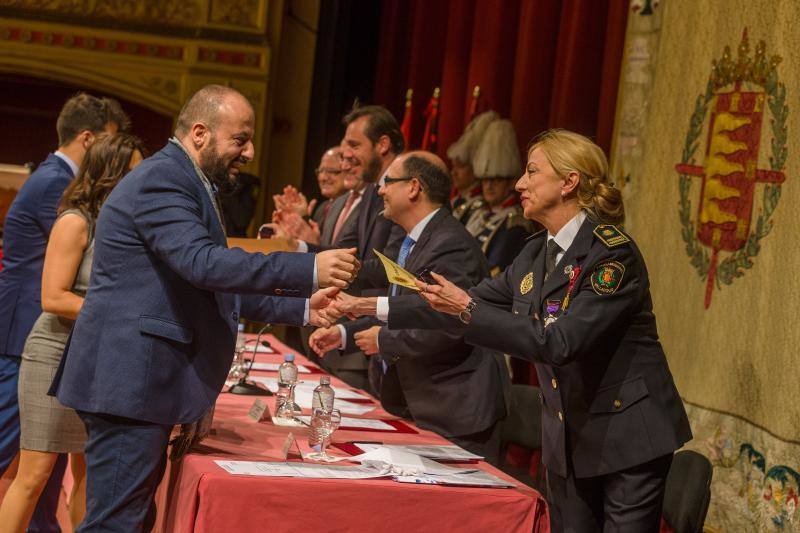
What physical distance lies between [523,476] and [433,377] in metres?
1.74

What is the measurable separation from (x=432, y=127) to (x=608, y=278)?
15.1 feet

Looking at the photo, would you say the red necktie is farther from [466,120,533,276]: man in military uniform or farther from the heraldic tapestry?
the heraldic tapestry

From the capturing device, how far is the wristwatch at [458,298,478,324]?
8.35ft

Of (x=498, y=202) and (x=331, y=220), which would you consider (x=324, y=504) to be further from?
(x=498, y=202)

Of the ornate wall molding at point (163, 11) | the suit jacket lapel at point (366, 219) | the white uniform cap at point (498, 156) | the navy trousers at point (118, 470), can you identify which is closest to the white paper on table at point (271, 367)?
the suit jacket lapel at point (366, 219)

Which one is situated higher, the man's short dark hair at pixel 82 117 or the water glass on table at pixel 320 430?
the man's short dark hair at pixel 82 117

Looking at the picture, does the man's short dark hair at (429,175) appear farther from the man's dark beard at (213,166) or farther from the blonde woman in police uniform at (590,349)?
the man's dark beard at (213,166)

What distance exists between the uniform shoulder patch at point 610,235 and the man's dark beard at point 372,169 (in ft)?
6.84

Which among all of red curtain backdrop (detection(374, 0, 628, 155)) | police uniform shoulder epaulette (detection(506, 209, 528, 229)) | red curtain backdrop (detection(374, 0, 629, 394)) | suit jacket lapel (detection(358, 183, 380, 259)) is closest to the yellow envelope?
suit jacket lapel (detection(358, 183, 380, 259))

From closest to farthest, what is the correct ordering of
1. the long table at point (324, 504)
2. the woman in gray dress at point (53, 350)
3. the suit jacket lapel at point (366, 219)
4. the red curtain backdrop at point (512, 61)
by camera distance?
the long table at point (324, 504)
the woman in gray dress at point (53, 350)
the suit jacket lapel at point (366, 219)
the red curtain backdrop at point (512, 61)

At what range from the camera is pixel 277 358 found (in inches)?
171

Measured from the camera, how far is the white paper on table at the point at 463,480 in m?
2.39

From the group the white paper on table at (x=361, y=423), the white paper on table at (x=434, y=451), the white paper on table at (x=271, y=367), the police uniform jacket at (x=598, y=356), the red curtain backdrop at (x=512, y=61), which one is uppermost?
the red curtain backdrop at (x=512, y=61)

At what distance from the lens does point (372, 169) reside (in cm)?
454
